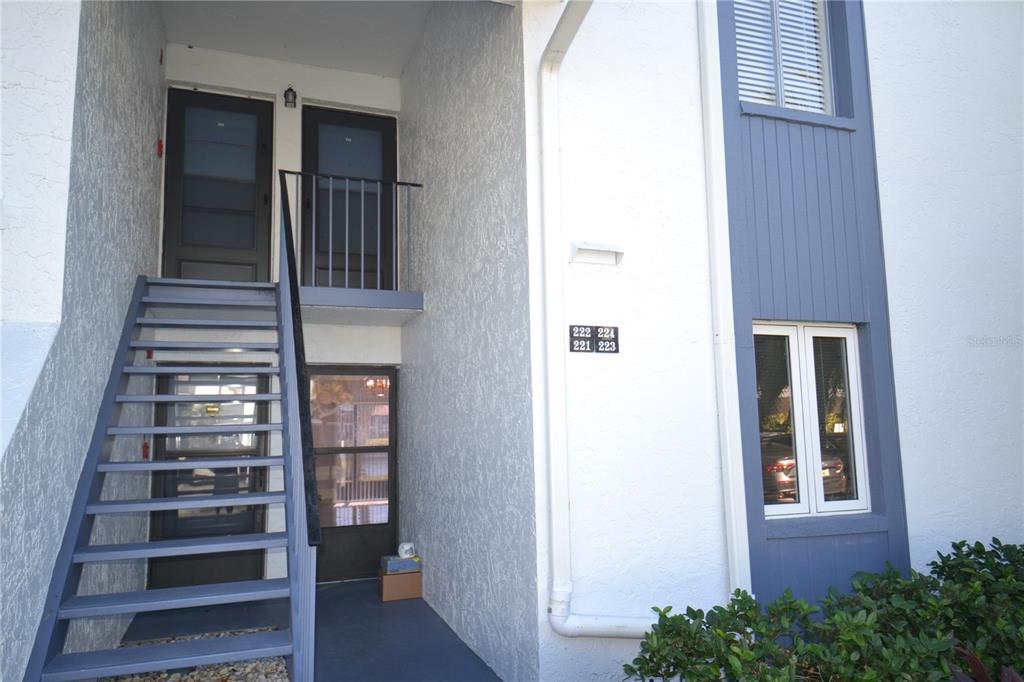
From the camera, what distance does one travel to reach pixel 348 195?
616 cm

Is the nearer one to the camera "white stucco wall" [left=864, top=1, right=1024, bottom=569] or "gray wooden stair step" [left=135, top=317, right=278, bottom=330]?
"white stucco wall" [left=864, top=1, right=1024, bottom=569]

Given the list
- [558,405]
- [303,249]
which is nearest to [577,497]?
[558,405]

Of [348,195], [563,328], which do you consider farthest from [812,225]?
[348,195]

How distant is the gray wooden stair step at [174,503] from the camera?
3277 millimetres

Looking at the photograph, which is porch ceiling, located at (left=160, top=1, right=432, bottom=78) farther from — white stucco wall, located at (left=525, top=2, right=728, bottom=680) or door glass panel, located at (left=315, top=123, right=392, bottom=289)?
white stucco wall, located at (left=525, top=2, right=728, bottom=680)

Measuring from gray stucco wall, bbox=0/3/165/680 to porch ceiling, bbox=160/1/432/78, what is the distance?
585 millimetres

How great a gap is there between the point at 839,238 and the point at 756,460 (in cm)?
143

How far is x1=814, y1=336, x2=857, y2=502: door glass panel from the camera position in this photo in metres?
3.88

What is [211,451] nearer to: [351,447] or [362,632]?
[351,447]

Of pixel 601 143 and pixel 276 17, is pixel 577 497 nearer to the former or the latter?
pixel 601 143

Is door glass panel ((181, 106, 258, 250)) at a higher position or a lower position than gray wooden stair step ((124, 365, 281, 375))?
higher

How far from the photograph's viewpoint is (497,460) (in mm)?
3791

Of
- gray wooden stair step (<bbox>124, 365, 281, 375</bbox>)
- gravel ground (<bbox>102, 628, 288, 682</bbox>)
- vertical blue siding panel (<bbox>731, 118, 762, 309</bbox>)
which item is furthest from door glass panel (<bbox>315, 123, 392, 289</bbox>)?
vertical blue siding panel (<bbox>731, 118, 762, 309</bbox>)

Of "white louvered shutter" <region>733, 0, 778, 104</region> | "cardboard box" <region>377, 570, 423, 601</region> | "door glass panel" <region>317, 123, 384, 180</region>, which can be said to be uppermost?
"door glass panel" <region>317, 123, 384, 180</region>
